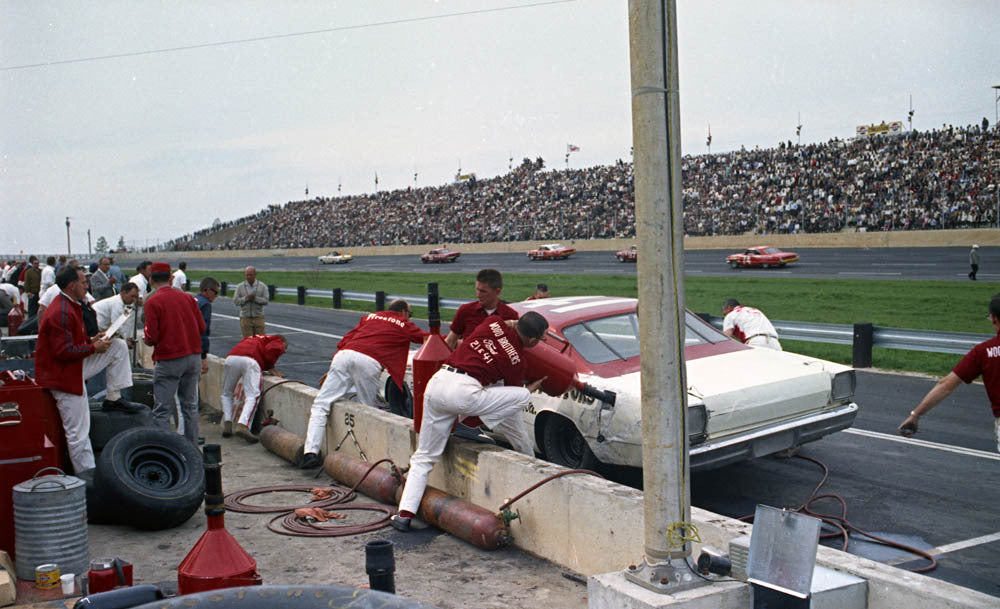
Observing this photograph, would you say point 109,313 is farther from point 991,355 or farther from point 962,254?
point 962,254

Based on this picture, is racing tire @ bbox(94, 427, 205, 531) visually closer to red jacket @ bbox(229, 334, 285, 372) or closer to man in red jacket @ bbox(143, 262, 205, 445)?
man in red jacket @ bbox(143, 262, 205, 445)

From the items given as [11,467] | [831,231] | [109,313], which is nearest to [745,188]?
[831,231]

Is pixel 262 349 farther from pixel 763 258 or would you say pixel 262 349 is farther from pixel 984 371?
pixel 763 258

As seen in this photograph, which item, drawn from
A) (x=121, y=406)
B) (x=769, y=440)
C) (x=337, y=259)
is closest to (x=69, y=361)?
(x=121, y=406)

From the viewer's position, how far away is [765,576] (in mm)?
3297

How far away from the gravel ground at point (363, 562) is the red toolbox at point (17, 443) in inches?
25.7

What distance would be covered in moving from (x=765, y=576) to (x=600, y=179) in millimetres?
61348

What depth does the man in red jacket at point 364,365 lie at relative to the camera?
846 centimetres

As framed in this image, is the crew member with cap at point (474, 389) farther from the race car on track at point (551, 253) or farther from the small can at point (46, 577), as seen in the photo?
the race car on track at point (551, 253)

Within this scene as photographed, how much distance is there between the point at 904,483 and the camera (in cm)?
707

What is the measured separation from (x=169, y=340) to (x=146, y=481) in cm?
187

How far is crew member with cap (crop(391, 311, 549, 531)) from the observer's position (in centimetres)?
623

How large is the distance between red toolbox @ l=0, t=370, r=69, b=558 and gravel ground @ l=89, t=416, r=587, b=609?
2.14 feet

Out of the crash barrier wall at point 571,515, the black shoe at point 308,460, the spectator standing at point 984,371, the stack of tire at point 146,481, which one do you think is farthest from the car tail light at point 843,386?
the stack of tire at point 146,481
